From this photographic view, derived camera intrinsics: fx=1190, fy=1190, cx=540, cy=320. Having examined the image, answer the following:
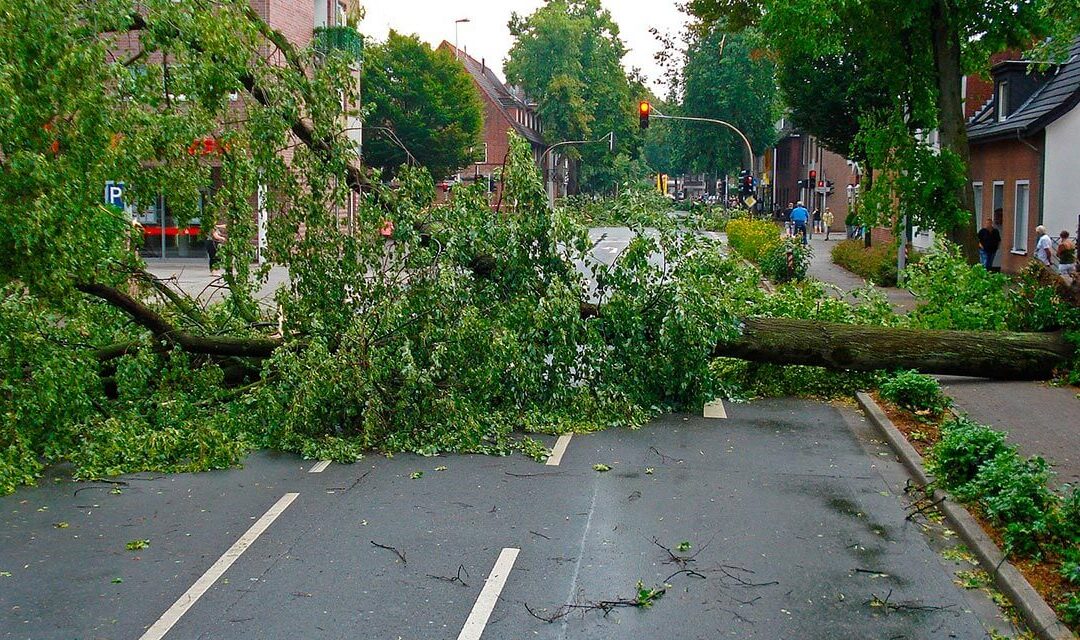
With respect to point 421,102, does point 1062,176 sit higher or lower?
lower

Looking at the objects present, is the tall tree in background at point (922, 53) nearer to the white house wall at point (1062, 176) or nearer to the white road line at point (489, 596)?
the white house wall at point (1062, 176)

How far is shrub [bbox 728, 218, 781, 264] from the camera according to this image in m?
32.1

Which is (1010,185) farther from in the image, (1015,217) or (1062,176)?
(1062,176)

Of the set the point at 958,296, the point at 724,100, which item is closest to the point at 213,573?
the point at 958,296

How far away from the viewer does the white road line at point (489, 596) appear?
20.8ft

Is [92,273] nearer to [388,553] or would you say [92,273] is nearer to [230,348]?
[230,348]

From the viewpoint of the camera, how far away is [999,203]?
112 feet

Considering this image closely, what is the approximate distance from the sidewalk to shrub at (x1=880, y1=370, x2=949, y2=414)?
25 centimetres

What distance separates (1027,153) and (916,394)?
21.0 m

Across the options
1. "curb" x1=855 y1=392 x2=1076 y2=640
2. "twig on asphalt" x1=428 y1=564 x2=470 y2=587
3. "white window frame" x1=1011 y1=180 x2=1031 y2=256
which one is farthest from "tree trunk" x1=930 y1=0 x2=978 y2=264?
"twig on asphalt" x1=428 y1=564 x2=470 y2=587

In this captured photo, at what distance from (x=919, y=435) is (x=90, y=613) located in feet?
25.5

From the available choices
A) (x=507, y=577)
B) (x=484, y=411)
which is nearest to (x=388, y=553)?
(x=507, y=577)

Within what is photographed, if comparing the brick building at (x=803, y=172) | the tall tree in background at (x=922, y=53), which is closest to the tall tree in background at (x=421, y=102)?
the brick building at (x=803, y=172)

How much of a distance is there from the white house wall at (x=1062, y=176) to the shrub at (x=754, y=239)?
6554 millimetres
